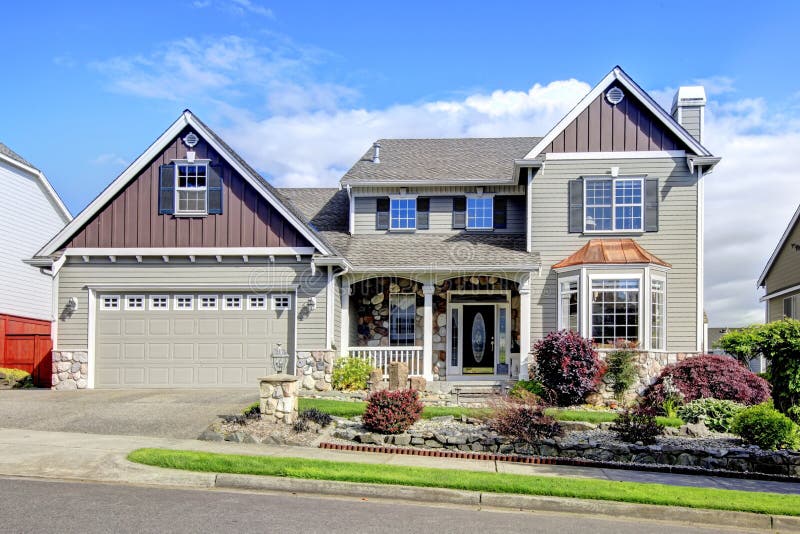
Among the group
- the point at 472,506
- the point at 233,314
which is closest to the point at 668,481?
the point at 472,506

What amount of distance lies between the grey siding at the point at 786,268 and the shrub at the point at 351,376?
15775mm

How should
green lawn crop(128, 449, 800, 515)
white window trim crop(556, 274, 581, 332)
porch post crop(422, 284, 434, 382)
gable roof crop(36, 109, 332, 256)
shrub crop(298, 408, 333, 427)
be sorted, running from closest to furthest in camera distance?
1. green lawn crop(128, 449, 800, 515)
2. shrub crop(298, 408, 333, 427)
3. gable roof crop(36, 109, 332, 256)
4. white window trim crop(556, 274, 581, 332)
5. porch post crop(422, 284, 434, 382)

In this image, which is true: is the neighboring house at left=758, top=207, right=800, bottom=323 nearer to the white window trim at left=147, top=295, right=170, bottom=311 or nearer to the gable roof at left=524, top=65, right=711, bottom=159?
the gable roof at left=524, top=65, right=711, bottom=159

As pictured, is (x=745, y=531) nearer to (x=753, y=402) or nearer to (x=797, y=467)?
(x=797, y=467)

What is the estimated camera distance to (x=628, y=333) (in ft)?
66.6

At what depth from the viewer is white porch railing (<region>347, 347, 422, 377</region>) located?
20.9 metres

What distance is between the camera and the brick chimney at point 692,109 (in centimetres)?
2238

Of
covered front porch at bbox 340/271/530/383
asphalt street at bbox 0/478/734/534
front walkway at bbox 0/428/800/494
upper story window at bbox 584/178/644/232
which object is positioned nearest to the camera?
asphalt street at bbox 0/478/734/534

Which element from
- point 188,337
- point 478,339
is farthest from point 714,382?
point 188,337

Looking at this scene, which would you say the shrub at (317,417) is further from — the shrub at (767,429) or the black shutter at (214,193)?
the shrub at (767,429)

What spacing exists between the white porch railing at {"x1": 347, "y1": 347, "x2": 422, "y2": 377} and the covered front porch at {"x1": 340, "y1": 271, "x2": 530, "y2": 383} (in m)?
0.71

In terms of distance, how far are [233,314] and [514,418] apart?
8959 millimetres

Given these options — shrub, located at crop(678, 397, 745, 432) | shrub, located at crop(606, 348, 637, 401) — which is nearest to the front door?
shrub, located at crop(606, 348, 637, 401)

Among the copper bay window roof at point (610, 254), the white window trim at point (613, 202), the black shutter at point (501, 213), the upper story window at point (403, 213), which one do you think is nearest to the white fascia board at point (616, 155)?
the white window trim at point (613, 202)
